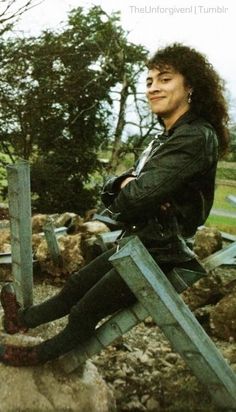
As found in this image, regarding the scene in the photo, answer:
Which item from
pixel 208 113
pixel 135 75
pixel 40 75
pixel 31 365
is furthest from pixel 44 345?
pixel 135 75

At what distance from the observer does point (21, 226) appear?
2.50 meters

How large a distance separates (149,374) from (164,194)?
181cm

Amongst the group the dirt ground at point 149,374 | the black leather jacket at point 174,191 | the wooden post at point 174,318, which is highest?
the black leather jacket at point 174,191

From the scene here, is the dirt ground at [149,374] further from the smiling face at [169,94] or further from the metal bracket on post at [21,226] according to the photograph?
the smiling face at [169,94]

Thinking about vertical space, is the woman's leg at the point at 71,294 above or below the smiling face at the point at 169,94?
below

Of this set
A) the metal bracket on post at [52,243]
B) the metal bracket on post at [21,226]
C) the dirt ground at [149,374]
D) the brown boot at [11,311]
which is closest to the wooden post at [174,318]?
the dirt ground at [149,374]

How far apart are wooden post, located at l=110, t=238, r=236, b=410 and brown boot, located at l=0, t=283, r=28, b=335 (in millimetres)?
1075

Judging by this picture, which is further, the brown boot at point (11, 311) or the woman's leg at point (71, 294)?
the brown boot at point (11, 311)

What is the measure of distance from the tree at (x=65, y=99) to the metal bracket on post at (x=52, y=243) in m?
5.31

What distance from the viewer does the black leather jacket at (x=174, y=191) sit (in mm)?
2158

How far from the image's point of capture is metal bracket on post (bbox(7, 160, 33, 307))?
2432mm

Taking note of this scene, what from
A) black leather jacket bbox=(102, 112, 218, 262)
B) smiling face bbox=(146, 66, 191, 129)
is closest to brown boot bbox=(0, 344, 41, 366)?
black leather jacket bbox=(102, 112, 218, 262)

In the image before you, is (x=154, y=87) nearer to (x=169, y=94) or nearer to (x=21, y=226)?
(x=169, y=94)

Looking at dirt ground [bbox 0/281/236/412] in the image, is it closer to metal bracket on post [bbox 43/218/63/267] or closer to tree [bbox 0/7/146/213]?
metal bracket on post [bbox 43/218/63/267]
